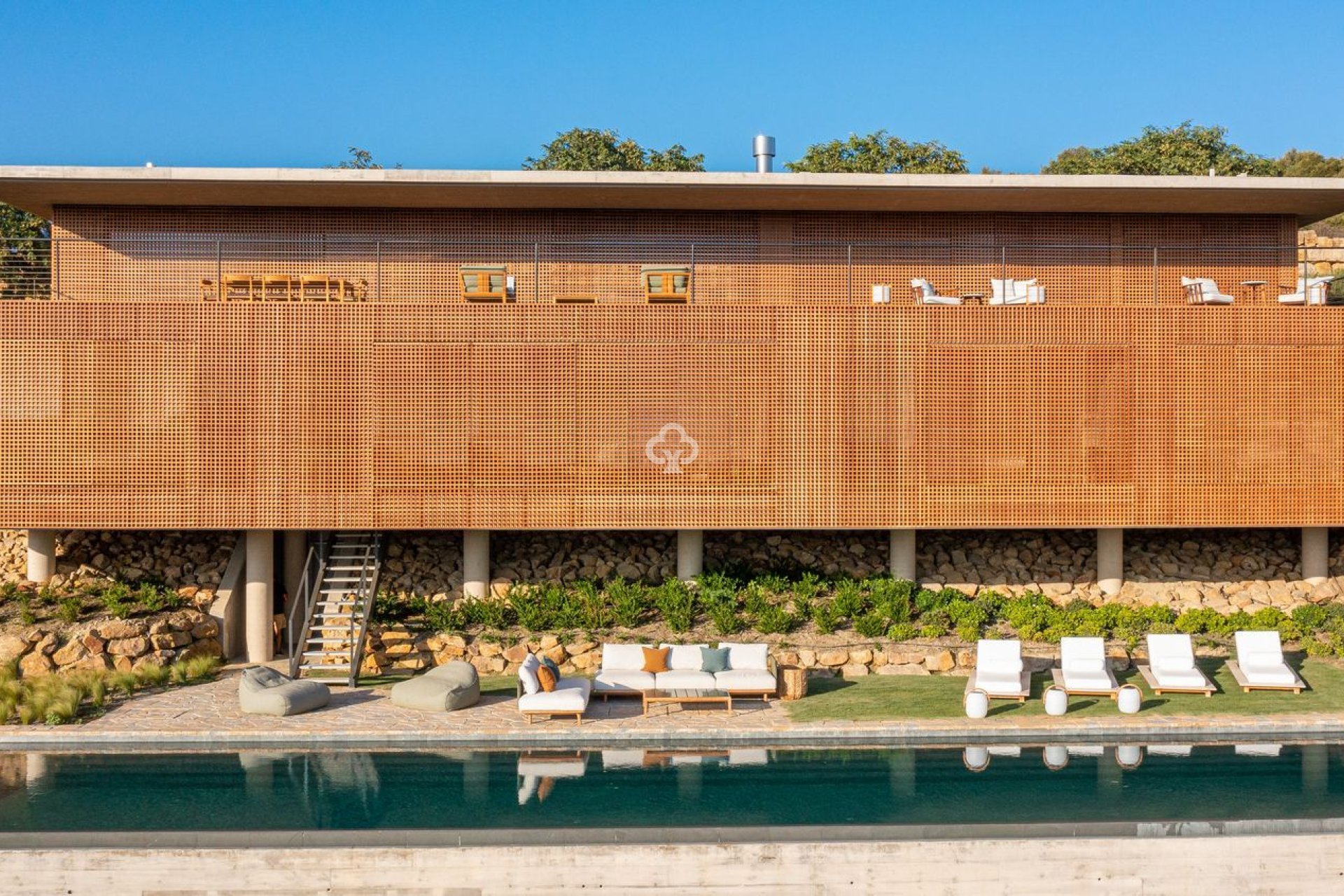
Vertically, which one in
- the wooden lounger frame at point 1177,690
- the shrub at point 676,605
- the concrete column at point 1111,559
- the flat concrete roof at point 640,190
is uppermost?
the flat concrete roof at point 640,190

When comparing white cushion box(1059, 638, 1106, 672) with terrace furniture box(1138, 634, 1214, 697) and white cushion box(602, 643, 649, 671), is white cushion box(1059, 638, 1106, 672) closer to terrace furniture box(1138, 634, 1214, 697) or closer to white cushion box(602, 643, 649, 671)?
terrace furniture box(1138, 634, 1214, 697)

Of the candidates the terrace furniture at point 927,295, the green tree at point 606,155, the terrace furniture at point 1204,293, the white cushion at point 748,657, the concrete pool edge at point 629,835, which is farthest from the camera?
the green tree at point 606,155

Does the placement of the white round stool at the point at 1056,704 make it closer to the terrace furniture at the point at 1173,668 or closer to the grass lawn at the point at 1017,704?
the grass lawn at the point at 1017,704

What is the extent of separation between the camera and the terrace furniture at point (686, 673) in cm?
1303

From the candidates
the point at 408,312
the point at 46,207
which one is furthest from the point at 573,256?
the point at 46,207

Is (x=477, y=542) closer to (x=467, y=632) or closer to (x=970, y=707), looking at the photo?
(x=467, y=632)

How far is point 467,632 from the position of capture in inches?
612

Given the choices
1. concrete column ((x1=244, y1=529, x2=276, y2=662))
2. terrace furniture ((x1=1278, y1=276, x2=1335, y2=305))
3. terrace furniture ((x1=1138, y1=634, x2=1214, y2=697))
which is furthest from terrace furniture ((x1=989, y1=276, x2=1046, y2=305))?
concrete column ((x1=244, y1=529, x2=276, y2=662))

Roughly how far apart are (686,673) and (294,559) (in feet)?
22.8

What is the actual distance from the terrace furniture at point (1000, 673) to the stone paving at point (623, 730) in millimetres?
747

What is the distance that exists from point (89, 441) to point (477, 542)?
560cm

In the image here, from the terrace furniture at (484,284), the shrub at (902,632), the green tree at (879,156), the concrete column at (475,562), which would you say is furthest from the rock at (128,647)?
the green tree at (879,156)

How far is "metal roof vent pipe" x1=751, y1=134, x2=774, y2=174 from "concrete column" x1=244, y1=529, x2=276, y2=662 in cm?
965

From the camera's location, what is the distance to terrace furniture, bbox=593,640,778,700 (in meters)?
13.0
